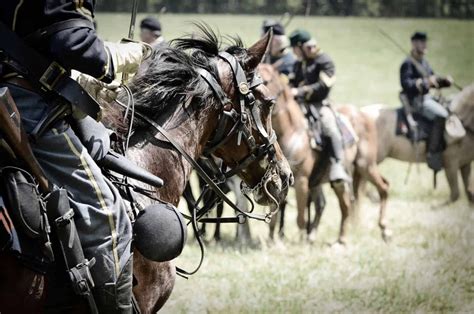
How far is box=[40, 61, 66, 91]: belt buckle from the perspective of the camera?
3.70m

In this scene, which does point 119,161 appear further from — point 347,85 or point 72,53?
point 347,85

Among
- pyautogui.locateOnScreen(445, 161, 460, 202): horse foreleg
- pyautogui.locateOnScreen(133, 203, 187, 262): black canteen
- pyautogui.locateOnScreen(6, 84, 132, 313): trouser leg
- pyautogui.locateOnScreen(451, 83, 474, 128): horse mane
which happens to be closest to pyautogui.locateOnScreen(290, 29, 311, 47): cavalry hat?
pyautogui.locateOnScreen(451, 83, 474, 128): horse mane

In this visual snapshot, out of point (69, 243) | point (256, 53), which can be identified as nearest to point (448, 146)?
point (256, 53)

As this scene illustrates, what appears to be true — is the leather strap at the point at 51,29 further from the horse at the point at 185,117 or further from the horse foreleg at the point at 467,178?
the horse foreleg at the point at 467,178

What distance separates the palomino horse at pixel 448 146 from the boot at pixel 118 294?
10109 millimetres

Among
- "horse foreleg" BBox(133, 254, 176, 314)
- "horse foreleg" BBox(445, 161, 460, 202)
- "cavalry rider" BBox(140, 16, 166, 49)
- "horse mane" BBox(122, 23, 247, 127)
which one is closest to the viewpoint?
"horse foreleg" BBox(133, 254, 176, 314)

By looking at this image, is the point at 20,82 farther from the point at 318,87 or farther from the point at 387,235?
the point at 387,235

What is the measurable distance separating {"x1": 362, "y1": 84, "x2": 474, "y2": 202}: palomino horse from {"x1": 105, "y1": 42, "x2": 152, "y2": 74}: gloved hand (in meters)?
9.71

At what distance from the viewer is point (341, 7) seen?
26.9 metres

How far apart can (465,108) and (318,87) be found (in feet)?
12.2

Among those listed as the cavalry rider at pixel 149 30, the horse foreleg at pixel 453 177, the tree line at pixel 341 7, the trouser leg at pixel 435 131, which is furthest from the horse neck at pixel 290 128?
the tree line at pixel 341 7

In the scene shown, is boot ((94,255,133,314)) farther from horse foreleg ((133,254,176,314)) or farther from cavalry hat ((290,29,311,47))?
cavalry hat ((290,29,311,47))

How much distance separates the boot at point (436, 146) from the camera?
1402cm

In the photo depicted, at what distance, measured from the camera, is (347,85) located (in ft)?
96.7
